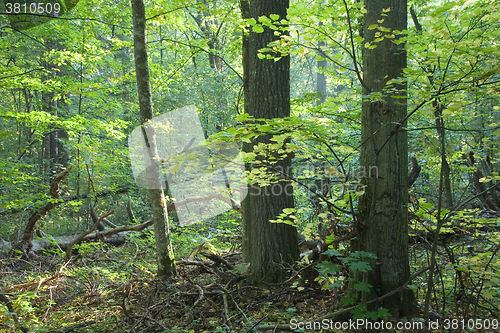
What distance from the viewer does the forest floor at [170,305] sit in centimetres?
358

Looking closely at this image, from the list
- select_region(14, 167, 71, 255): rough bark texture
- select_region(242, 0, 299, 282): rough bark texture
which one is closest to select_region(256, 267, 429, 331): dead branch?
select_region(242, 0, 299, 282): rough bark texture

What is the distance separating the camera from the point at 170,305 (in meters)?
4.47

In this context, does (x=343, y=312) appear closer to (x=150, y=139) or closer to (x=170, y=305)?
(x=170, y=305)

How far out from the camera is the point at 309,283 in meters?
4.09

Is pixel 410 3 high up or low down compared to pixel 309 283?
up

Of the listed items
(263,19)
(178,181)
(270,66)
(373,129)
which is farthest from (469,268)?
(178,181)

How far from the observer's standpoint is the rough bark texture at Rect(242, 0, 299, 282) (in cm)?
440

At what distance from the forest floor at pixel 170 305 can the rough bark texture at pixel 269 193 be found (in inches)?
13.1

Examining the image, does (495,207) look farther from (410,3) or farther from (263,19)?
(263,19)

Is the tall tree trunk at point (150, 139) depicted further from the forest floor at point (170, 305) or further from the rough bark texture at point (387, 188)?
the rough bark texture at point (387, 188)

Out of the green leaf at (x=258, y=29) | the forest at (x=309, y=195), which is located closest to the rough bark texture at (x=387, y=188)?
the forest at (x=309, y=195)

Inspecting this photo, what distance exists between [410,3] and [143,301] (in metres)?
8.29

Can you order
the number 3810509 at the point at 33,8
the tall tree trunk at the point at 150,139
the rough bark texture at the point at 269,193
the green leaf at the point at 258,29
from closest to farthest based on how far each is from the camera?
the green leaf at the point at 258,29 → the rough bark texture at the point at 269,193 → the tall tree trunk at the point at 150,139 → the number 3810509 at the point at 33,8

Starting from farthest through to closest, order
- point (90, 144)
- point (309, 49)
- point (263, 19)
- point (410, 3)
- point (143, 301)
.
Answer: point (90, 144), point (410, 3), point (143, 301), point (309, 49), point (263, 19)
